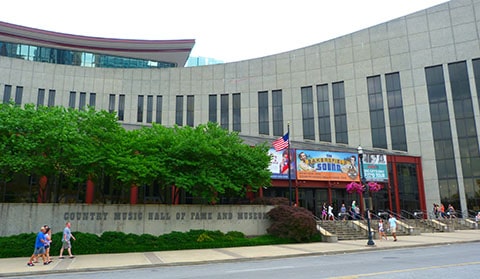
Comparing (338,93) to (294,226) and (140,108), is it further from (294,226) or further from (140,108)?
(294,226)

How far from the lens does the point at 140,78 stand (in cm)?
5659

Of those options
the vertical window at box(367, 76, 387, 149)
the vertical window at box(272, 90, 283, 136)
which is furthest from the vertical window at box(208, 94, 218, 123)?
the vertical window at box(367, 76, 387, 149)

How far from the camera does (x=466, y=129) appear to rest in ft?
141

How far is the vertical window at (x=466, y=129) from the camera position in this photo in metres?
41.7

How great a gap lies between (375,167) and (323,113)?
46.0ft

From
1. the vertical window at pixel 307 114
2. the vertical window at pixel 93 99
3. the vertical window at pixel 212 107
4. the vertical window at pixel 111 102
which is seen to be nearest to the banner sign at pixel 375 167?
the vertical window at pixel 307 114

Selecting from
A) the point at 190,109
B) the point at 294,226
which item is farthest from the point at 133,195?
the point at 190,109

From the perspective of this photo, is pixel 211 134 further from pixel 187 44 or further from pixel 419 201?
pixel 187 44

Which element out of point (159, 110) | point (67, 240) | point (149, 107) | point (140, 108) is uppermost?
point (149, 107)

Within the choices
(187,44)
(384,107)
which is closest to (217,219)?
(384,107)

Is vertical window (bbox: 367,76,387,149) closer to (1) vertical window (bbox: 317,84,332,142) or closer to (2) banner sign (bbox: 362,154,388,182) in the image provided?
(1) vertical window (bbox: 317,84,332,142)

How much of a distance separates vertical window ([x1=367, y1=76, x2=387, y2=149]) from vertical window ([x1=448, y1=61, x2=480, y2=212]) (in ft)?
26.7

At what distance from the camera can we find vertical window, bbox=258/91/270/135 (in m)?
52.9

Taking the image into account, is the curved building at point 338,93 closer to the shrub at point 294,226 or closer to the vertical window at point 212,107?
the vertical window at point 212,107
